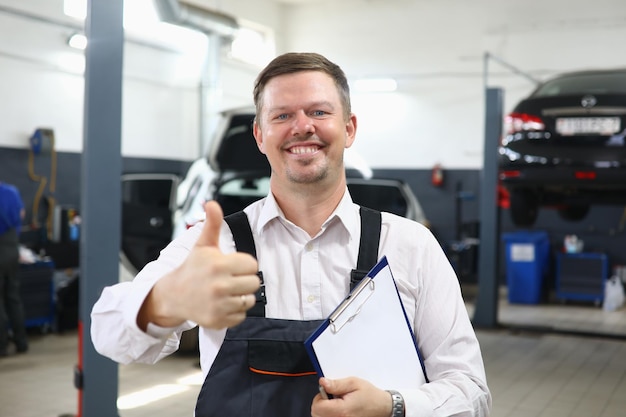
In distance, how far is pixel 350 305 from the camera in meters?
1.27

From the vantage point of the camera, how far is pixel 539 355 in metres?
6.20

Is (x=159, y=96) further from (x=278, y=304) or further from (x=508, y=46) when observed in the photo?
(x=278, y=304)

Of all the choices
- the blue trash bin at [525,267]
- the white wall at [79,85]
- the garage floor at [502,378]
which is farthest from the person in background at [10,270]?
the blue trash bin at [525,267]

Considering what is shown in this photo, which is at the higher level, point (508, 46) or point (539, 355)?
point (508, 46)

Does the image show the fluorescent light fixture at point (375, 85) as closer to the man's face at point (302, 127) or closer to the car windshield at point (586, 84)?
the car windshield at point (586, 84)

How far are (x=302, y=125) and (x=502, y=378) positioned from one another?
4.47m

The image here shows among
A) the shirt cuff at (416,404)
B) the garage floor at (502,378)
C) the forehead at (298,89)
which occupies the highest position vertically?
the forehead at (298,89)

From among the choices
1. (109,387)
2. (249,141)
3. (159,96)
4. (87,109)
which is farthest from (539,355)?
(159,96)

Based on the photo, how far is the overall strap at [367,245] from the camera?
1.40m

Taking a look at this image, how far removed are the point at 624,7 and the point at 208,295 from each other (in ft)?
35.7

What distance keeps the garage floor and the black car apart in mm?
1475

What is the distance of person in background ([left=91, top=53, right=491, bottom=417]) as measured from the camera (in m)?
1.25

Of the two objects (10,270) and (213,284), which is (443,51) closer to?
(10,270)

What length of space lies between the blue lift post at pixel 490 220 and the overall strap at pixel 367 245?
6.05 metres
